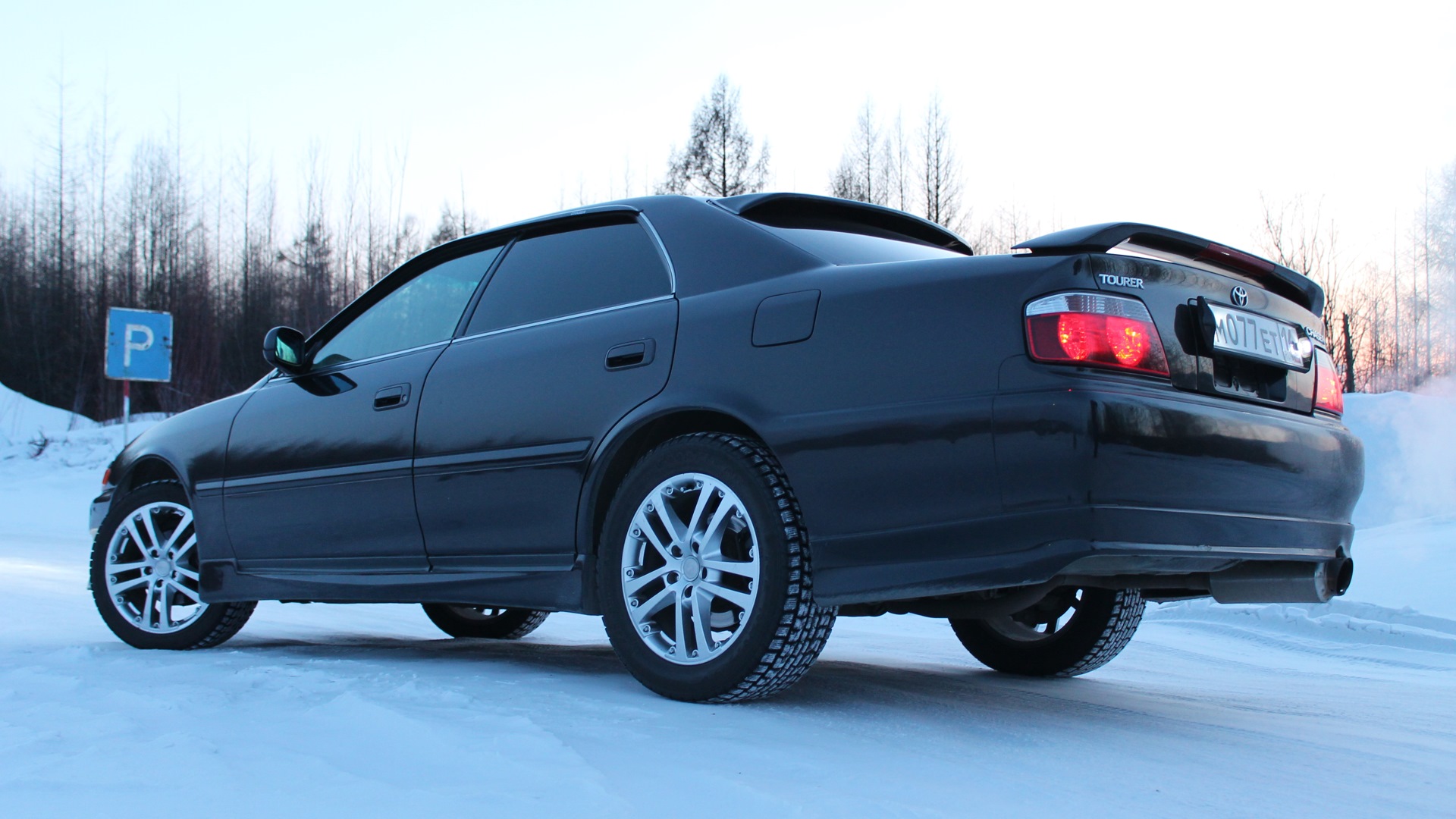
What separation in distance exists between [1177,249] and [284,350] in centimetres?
321

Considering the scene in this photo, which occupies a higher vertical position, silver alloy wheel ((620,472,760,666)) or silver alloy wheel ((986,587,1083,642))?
silver alloy wheel ((620,472,760,666))

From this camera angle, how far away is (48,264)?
3212 cm

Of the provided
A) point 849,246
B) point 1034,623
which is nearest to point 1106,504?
point 849,246

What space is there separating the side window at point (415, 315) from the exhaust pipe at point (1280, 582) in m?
2.55

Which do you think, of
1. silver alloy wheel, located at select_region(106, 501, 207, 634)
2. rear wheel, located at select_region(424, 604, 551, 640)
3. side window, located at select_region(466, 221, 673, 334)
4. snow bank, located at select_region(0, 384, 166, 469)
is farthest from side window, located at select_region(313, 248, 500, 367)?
snow bank, located at select_region(0, 384, 166, 469)

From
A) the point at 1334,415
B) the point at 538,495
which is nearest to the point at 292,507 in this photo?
the point at 538,495

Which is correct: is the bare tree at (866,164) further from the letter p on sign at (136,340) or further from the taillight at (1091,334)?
the taillight at (1091,334)

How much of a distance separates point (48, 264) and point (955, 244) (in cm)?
3494

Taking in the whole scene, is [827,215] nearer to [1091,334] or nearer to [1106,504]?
[1091,334]

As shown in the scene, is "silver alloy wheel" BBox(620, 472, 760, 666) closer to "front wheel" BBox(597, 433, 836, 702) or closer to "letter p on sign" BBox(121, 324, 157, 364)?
"front wheel" BBox(597, 433, 836, 702)

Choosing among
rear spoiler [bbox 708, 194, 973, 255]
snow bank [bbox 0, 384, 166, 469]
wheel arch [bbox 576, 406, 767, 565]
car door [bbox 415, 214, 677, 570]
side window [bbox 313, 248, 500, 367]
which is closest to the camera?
wheel arch [bbox 576, 406, 767, 565]

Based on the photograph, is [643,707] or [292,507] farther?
[292,507]

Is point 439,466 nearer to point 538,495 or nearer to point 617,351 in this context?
point 538,495

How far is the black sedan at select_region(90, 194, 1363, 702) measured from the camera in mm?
2475
